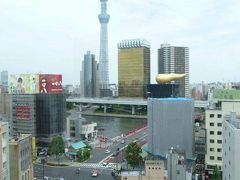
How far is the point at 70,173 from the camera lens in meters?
20.1

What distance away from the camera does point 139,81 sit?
66.9 meters

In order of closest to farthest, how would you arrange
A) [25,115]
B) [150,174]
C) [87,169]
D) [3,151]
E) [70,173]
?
[3,151], [150,174], [70,173], [87,169], [25,115]

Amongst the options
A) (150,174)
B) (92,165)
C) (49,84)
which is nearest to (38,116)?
(49,84)

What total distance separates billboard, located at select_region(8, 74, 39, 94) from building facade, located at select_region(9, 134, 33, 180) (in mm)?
12227

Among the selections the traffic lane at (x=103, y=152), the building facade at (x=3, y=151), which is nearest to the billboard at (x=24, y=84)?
the traffic lane at (x=103, y=152)

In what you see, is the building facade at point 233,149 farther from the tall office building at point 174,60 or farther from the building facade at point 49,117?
the tall office building at point 174,60

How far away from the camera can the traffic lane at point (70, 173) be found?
758 inches

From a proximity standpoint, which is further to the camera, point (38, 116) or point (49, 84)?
point (49, 84)

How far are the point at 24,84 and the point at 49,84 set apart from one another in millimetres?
2022

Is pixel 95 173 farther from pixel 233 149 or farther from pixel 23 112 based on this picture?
pixel 23 112

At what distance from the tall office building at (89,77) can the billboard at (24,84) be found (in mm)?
57561

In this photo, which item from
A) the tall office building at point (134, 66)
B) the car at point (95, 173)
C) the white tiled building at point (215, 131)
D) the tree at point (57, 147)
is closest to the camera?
the car at point (95, 173)

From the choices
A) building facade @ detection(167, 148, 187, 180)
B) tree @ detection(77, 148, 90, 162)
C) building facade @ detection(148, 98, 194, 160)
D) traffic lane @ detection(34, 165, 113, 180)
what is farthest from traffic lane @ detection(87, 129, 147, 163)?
building facade @ detection(167, 148, 187, 180)

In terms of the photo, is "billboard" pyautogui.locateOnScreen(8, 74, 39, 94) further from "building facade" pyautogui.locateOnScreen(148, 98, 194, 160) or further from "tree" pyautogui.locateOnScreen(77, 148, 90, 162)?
"building facade" pyautogui.locateOnScreen(148, 98, 194, 160)
